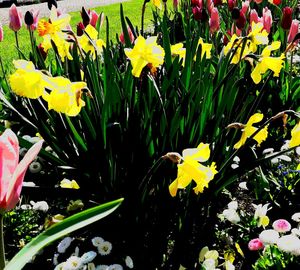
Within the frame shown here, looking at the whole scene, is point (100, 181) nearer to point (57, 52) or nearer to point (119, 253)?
point (119, 253)

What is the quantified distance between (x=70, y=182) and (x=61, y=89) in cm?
80

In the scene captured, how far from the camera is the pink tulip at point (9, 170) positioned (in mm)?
973

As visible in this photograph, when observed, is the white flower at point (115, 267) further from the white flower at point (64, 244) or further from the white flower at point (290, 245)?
the white flower at point (290, 245)

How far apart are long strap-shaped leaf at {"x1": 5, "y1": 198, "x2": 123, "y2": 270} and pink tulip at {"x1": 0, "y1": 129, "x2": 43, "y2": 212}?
0.32ft

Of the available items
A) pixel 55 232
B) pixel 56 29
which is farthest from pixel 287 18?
pixel 55 232

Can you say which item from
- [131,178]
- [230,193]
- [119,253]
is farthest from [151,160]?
[230,193]

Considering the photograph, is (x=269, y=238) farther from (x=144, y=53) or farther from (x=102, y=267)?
(x=144, y=53)

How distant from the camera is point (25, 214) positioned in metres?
2.44

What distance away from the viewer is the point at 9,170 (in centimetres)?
98

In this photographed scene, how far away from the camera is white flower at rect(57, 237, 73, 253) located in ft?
7.13

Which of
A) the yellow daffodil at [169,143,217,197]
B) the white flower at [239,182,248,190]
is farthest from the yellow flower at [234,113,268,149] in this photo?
the white flower at [239,182,248,190]

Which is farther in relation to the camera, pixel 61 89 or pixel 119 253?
pixel 119 253

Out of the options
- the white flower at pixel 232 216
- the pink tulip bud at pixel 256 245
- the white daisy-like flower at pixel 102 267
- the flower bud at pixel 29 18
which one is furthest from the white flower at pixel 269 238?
the flower bud at pixel 29 18

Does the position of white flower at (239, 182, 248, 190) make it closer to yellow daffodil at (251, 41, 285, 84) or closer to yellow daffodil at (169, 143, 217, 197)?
yellow daffodil at (251, 41, 285, 84)
